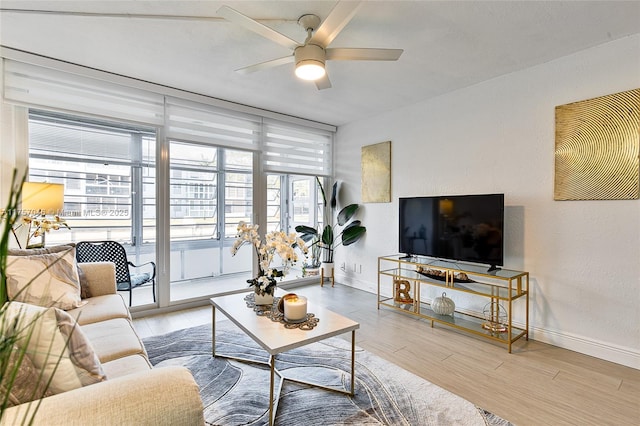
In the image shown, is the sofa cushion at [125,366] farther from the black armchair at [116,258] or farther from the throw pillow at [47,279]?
the black armchair at [116,258]

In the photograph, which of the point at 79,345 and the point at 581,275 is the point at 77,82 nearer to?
the point at 79,345

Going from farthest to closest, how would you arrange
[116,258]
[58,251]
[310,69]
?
1. [116,258]
2. [58,251]
3. [310,69]

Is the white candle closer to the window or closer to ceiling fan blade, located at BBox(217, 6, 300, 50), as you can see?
ceiling fan blade, located at BBox(217, 6, 300, 50)

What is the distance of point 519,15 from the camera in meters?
2.09

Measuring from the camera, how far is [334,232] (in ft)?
16.4

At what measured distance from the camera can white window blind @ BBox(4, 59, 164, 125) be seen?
268 cm

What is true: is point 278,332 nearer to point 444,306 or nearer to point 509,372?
point 509,372

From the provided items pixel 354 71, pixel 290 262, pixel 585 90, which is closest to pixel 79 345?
pixel 290 262

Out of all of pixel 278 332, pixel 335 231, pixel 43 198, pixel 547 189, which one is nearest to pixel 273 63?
pixel 278 332

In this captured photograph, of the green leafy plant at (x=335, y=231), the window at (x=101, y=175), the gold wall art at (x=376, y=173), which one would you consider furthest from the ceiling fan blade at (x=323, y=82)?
the green leafy plant at (x=335, y=231)

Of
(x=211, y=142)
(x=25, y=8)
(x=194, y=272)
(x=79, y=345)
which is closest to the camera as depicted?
(x=79, y=345)

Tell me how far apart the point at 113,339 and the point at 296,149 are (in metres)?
3.40

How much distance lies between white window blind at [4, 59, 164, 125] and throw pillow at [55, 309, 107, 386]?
2695 mm

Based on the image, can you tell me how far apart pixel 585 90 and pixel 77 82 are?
14.9 feet
